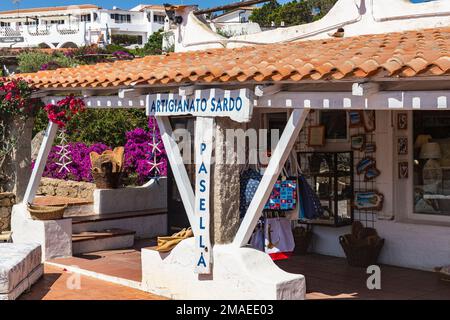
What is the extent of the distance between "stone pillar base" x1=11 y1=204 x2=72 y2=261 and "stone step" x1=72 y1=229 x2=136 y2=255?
0.42m

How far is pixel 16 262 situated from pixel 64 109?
295 cm

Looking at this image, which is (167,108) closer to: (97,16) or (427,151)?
(427,151)

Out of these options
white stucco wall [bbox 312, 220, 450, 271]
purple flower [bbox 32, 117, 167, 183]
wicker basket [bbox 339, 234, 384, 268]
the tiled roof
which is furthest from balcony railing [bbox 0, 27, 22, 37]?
white stucco wall [bbox 312, 220, 450, 271]

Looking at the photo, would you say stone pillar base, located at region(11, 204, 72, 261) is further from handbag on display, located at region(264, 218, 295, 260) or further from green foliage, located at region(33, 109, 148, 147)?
green foliage, located at region(33, 109, 148, 147)

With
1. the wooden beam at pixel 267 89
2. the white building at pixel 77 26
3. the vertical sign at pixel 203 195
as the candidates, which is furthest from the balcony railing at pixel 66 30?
the wooden beam at pixel 267 89

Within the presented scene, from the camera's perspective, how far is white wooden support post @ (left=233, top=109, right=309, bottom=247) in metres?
6.73

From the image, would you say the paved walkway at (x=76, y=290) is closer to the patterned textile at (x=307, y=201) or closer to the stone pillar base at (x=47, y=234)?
the stone pillar base at (x=47, y=234)

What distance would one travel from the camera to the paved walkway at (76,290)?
8.02 m

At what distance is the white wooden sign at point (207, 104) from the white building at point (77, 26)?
196 feet

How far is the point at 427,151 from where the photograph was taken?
936 cm

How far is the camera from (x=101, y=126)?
18.8m

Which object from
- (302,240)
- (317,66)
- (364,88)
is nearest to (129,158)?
(302,240)
